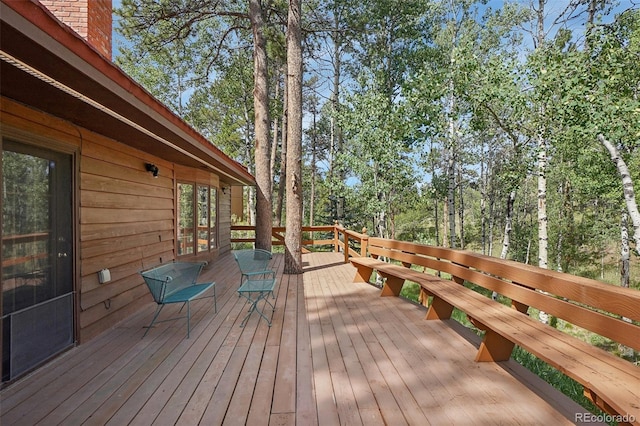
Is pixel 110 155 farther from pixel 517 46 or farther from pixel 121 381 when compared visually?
pixel 517 46

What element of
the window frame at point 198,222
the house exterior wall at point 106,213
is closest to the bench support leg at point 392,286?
the house exterior wall at point 106,213

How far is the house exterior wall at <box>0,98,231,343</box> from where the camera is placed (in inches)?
101

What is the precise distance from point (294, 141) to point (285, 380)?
4729 millimetres

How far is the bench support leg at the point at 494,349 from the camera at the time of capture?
2363mm

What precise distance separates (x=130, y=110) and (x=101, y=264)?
1.83 meters

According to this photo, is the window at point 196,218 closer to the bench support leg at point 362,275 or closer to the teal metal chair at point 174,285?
the teal metal chair at point 174,285

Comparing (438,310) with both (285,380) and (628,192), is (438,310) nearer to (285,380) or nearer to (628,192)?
(285,380)

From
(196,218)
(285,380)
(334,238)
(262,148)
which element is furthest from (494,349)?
(334,238)

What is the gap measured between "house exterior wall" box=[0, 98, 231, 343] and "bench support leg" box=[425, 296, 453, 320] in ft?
11.6

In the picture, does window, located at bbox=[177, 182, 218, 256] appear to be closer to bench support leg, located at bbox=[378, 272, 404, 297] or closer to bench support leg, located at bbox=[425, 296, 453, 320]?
bench support leg, located at bbox=[378, 272, 404, 297]

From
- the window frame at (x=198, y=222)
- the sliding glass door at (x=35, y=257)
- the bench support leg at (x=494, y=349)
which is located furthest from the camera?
the window frame at (x=198, y=222)

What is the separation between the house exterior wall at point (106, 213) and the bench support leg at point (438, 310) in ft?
11.6

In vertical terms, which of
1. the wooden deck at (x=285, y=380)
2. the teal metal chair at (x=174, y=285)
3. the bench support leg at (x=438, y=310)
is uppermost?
the teal metal chair at (x=174, y=285)

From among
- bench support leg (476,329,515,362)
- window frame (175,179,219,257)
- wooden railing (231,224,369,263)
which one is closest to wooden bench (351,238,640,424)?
bench support leg (476,329,515,362)
